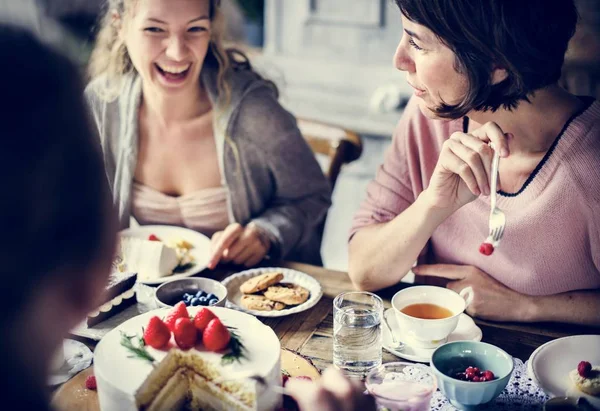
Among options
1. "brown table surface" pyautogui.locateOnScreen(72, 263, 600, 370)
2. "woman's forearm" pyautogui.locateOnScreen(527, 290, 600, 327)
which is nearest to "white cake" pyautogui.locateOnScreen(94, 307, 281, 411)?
"brown table surface" pyautogui.locateOnScreen(72, 263, 600, 370)

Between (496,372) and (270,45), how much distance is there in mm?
2956

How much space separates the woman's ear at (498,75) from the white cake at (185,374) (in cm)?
77

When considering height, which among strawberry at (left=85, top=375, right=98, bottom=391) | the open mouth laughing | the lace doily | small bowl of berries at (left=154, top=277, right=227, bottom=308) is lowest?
strawberry at (left=85, top=375, right=98, bottom=391)

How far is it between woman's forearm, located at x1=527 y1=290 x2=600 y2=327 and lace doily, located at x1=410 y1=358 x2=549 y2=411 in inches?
9.7

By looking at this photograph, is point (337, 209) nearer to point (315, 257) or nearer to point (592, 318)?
point (315, 257)

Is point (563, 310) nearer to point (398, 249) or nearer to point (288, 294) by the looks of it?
point (398, 249)

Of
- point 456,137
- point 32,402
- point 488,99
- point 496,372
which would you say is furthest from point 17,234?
point 488,99

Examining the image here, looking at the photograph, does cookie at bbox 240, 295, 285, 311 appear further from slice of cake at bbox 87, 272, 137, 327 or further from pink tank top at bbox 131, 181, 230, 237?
A: pink tank top at bbox 131, 181, 230, 237

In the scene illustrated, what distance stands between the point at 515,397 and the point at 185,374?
2.05ft

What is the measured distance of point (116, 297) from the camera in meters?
1.64

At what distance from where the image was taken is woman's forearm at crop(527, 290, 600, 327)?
61.2 inches

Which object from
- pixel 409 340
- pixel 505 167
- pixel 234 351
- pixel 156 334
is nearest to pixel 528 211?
pixel 505 167

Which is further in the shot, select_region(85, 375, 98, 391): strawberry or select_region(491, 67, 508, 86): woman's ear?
select_region(491, 67, 508, 86): woman's ear

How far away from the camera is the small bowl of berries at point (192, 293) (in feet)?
5.18
